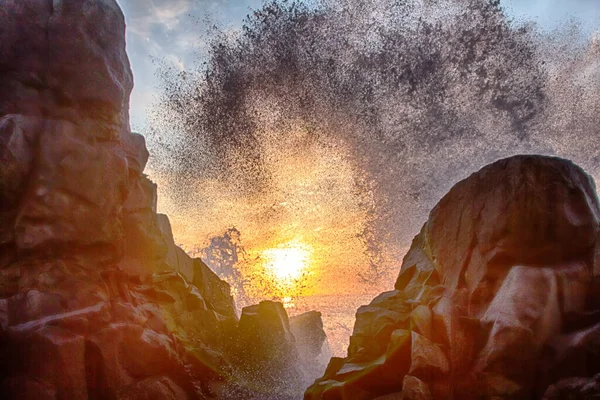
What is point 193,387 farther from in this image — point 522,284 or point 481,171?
point 481,171

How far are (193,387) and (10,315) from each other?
11.4m

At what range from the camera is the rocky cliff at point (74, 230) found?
17.2 metres

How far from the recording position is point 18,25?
2125 cm

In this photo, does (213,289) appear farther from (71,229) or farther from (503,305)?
(503,305)

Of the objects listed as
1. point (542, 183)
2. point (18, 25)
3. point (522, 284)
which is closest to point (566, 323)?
point (522, 284)

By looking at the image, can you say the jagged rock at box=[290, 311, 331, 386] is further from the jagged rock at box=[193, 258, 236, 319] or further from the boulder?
the jagged rock at box=[193, 258, 236, 319]

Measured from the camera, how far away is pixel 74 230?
20.7 metres

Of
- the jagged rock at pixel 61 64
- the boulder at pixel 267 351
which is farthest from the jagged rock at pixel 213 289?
the jagged rock at pixel 61 64

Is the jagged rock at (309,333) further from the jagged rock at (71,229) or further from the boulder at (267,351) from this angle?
the jagged rock at (71,229)

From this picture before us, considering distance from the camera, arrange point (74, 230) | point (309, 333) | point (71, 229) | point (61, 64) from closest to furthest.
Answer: point (71, 229) → point (74, 230) → point (61, 64) → point (309, 333)

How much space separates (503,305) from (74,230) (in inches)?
924

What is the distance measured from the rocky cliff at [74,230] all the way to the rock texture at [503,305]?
11.1m

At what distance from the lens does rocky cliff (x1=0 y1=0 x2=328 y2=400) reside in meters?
17.2

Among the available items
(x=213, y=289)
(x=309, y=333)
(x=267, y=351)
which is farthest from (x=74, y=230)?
(x=309, y=333)
